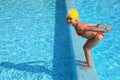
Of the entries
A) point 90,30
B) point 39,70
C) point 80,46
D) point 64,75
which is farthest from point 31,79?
point 90,30

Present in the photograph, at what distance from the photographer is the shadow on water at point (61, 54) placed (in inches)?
216

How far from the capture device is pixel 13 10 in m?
9.20

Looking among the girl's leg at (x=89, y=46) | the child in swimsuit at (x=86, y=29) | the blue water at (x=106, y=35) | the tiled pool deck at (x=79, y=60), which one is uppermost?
the child in swimsuit at (x=86, y=29)

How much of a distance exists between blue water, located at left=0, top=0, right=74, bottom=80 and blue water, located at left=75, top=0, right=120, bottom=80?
2.24ft

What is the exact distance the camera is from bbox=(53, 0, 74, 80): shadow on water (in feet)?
18.0

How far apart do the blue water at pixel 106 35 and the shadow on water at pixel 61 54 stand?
2.10 ft

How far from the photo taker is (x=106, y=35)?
22.9 feet

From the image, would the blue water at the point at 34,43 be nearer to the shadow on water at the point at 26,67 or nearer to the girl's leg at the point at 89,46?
the shadow on water at the point at 26,67

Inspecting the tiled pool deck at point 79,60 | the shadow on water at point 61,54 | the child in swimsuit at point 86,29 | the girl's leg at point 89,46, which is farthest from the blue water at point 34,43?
the child in swimsuit at point 86,29

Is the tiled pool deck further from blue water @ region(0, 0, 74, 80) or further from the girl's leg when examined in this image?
blue water @ region(0, 0, 74, 80)

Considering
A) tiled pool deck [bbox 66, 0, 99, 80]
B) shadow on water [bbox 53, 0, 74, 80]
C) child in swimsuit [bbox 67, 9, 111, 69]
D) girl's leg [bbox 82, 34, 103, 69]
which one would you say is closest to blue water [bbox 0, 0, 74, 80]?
shadow on water [bbox 53, 0, 74, 80]

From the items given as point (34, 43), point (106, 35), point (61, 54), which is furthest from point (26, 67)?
point (106, 35)

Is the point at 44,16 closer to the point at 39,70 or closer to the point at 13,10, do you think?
the point at 13,10

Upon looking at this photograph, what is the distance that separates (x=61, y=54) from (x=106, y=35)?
1.56 meters
